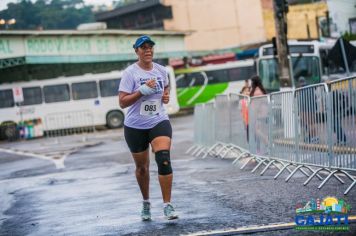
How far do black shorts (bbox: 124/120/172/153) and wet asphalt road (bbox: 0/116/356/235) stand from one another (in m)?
0.74

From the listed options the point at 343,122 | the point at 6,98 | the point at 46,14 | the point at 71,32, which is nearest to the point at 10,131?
the point at 6,98

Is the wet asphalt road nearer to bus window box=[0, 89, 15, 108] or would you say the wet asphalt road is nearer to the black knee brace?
the black knee brace

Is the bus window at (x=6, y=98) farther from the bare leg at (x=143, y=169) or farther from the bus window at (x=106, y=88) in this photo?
the bare leg at (x=143, y=169)

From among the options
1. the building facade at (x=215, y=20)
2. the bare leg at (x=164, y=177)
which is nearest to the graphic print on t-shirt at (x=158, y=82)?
the bare leg at (x=164, y=177)

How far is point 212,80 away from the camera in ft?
155

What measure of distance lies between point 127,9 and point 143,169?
64.0 m

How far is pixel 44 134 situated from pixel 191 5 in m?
32.0

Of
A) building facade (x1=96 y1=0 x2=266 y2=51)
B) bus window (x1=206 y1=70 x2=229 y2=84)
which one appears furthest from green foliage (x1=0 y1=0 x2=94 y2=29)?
bus window (x1=206 y1=70 x2=229 y2=84)

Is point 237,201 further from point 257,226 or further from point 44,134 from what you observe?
point 44,134

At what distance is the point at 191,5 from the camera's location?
225 ft

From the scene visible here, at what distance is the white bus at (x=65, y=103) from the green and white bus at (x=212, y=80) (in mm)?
5160

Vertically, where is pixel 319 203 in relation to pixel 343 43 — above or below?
below

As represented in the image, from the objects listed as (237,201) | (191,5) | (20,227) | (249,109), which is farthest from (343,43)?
(191,5)

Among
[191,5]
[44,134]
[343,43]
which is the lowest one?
[44,134]
